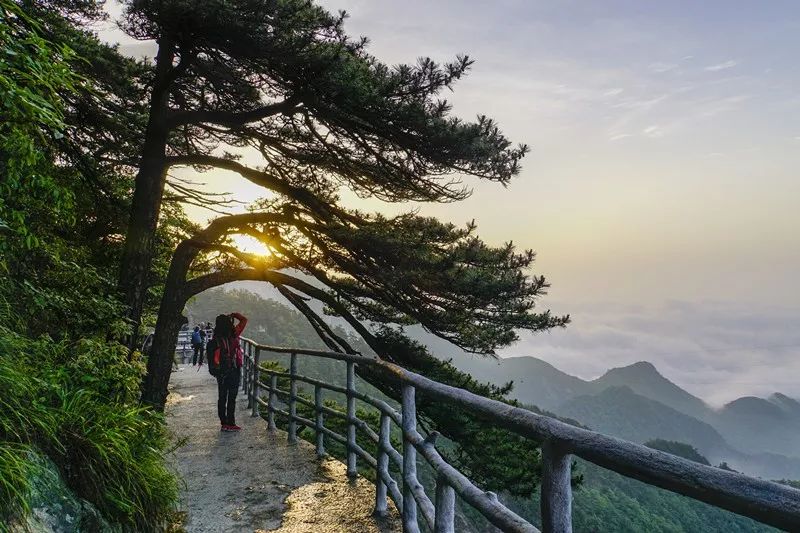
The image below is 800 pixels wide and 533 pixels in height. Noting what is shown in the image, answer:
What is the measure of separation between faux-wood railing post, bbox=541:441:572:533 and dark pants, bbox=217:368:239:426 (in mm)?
7354

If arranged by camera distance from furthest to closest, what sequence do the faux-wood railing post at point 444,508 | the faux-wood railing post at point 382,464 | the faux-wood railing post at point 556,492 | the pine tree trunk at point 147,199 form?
the pine tree trunk at point 147,199 < the faux-wood railing post at point 382,464 < the faux-wood railing post at point 444,508 < the faux-wood railing post at point 556,492

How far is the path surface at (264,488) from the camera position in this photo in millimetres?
4509

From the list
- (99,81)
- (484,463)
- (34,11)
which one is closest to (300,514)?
(484,463)

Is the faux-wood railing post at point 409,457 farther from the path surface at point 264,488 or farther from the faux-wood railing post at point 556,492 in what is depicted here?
the faux-wood railing post at point 556,492

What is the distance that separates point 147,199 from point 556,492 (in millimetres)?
8961

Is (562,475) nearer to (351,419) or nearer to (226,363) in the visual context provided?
(351,419)

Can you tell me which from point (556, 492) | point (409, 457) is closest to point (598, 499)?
point (409, 457)

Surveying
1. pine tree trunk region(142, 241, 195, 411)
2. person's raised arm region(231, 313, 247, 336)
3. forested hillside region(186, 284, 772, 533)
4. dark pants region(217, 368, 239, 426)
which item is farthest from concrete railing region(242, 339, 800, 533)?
forested hillside region(186, 284, 772, 533)

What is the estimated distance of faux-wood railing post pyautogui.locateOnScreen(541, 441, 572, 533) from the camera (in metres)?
1.59

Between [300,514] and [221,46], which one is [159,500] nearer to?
[300,514]

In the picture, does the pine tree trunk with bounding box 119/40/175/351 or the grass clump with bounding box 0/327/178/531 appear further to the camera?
the pine tree trunk with bounding box 119/40/175/351

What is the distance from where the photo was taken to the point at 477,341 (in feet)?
25.8

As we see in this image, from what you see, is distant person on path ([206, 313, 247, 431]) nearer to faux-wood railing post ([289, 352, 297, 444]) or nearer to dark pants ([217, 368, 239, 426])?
dark pants ([217, 368, 239, 426])

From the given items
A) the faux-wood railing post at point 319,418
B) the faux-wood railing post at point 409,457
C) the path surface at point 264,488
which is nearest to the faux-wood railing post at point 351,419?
the path surface at point 264,488
